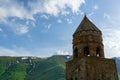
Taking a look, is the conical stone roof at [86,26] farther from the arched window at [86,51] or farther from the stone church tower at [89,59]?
the arched window at [86,51]

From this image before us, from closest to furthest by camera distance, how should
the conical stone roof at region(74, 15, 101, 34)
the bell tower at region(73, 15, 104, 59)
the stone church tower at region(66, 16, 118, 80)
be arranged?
the stone church tower at region(66, 16, 118, 80), the bell tower at region(73, 15, 104, 59), the conical stone roof at region(74, 15, 101, 34)

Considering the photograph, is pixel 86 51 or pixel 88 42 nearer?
pixel 88 42

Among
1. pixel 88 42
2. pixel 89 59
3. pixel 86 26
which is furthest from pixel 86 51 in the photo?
pixel 86 26

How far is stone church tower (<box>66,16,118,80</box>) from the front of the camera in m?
30.7

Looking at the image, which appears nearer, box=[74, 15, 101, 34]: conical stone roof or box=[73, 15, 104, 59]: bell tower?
box=[73, 15, 104, 59]: bell tower

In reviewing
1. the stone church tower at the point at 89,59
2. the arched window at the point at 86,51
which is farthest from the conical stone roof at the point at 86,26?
the arched window at the point at 86,51

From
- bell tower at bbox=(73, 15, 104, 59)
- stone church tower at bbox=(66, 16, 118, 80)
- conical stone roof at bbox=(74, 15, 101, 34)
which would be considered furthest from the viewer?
conical stone roof at bbox=(74, 15, 101, 34)

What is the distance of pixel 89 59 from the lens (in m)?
30.9

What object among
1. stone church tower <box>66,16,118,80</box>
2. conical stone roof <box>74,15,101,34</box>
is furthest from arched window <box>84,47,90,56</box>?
conical stone roof <box>74,15,101,34</box>

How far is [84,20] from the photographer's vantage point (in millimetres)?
35469

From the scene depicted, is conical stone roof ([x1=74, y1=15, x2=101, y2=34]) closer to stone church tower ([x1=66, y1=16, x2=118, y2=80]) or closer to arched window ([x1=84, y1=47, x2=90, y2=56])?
stone church tower ([x1=66, y1=16, x2=118, y2=80])

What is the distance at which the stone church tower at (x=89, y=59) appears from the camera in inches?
1209

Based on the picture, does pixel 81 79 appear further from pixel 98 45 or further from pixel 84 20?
pixel 84 20

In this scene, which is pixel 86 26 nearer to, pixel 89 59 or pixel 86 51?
pixel 86 51
